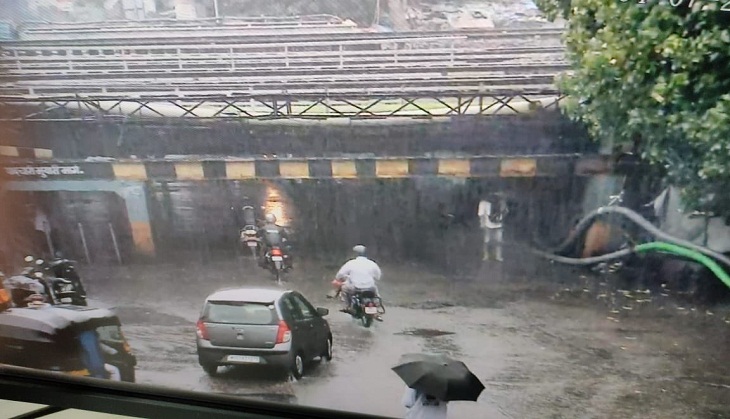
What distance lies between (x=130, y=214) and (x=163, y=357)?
264 millimetres

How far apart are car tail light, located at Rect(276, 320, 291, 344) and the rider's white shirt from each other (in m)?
0.14

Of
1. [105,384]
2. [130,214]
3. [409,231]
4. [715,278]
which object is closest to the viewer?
[715,278]

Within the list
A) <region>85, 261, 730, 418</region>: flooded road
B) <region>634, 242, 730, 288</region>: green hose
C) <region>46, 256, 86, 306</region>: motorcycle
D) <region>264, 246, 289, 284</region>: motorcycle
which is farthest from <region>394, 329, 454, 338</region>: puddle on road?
<region>46, 256, 86, 306</region>: motorcycle

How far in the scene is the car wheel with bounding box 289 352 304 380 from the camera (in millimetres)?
1003

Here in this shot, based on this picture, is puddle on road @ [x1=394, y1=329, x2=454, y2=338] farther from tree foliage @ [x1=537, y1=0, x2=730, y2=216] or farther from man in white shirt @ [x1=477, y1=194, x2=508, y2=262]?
tree foliage @ [x1=537, y1=0, x2=730, y2=216]

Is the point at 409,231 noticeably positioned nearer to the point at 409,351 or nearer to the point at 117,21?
the point at 409,351

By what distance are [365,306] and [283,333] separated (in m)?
0.15

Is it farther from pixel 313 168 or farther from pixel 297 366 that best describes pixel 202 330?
pixel 313 168

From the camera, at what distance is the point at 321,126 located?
2.99 ft

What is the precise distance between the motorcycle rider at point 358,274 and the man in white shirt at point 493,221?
18 cm

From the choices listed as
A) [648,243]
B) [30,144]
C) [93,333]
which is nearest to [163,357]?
[93,333]

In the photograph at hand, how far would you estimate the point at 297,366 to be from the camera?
39.7 inches

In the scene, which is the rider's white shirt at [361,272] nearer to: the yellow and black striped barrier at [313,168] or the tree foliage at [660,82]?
the yellow and black striped barrier at [313,168]

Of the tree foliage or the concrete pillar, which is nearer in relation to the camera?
the tree foliage
